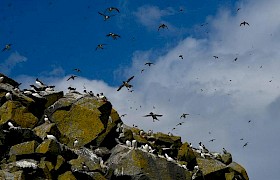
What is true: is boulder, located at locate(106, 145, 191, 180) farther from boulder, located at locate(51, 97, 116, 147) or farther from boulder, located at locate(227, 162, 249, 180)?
boulder, located at locate(227, 162, 249, 180)

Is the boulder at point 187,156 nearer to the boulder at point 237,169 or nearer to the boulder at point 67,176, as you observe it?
the boulder at point 237,169

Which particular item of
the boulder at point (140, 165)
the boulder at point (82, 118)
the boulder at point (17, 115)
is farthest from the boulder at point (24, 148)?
the boulder at point (140, 165)

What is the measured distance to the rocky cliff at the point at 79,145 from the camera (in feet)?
104

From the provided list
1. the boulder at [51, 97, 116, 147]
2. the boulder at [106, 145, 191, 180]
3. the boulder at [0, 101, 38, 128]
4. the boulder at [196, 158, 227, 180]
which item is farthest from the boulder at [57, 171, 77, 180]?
the boulder at [196, 158, 227, 180]

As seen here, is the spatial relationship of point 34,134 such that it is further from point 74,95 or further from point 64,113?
point 74,95

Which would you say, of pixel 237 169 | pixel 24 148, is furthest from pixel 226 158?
pixel 24 148

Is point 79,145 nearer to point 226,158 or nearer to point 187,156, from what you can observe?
point 187,156

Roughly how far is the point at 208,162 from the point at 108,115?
10.2 metres

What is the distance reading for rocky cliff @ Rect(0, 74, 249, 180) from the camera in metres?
31.7

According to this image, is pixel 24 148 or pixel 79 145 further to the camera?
pixel 79 145

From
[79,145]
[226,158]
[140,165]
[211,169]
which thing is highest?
[226,158]

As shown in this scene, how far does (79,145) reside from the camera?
122 ft

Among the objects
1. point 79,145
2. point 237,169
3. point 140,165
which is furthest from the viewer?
Answer: point 237,169

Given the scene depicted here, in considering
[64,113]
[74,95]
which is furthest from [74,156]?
[74,95]
